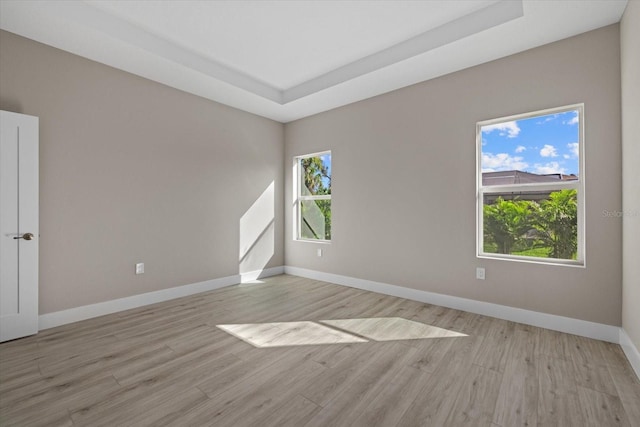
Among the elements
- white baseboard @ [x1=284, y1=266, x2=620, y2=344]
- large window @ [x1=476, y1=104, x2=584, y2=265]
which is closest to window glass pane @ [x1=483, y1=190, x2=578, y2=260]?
large window @ [x1=476, y1=104, x2=584, y2=265]

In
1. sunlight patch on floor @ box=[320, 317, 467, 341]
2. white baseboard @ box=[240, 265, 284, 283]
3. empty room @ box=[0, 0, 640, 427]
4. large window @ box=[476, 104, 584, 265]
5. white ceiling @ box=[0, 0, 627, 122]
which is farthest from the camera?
white baseboard @ box=[240, 265, 284, 283]

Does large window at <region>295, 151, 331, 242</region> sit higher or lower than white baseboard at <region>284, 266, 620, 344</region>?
higher

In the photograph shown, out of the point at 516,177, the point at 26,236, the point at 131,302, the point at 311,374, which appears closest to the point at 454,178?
the point at 516,177

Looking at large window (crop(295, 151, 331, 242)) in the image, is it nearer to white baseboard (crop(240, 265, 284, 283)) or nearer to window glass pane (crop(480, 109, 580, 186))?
white baseboard (crop(240, 265, 284, 283))

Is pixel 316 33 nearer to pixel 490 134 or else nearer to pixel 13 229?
pixel 490 134

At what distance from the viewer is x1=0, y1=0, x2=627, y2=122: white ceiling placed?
2.57 meters

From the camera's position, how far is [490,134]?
3309 mm

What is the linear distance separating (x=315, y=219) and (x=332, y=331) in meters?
2.57

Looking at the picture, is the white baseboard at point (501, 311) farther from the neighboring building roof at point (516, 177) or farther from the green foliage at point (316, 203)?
the neighboring building roof at point (516, 177)

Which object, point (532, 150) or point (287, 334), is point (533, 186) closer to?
point (532, 150)

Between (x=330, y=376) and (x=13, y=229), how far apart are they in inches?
120

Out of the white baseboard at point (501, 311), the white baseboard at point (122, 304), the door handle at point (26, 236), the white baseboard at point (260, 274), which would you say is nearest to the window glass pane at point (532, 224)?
the white baseboard at point (501, 311)

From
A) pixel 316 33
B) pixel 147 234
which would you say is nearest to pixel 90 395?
pixel 147 234

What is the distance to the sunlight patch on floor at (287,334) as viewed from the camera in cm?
261
